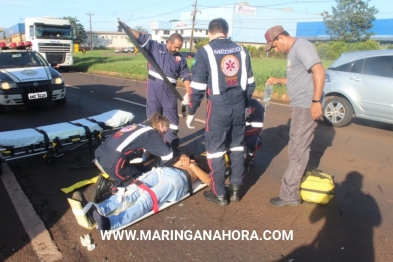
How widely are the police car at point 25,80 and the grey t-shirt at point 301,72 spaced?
7127 millimetres

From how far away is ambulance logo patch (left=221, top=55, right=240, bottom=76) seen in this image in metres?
3.64

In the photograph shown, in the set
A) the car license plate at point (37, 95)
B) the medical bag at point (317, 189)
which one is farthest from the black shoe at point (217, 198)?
the car license plate at point (37, 95)

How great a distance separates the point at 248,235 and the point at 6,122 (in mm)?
6626

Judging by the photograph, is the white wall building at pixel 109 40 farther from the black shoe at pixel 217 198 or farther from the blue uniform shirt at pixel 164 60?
the black shoe at pixel 217 198

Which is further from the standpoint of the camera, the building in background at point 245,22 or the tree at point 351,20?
the building in background at point 245,22

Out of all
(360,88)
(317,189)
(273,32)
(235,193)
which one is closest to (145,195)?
(235,193)

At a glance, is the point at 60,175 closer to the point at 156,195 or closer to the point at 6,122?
the point at 156,195

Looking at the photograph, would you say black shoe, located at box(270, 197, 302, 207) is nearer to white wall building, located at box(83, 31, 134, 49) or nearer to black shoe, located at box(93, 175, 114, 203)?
black shoe, located at box(93, 175, 114, 203)

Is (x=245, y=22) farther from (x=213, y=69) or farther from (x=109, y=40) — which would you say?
(x=213, y=69)

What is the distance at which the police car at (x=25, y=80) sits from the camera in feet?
28.5

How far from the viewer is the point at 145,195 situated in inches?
141

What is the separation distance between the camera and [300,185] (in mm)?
3988

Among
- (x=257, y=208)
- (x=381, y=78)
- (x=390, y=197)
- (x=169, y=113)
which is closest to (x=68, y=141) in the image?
(x=169, y=113)

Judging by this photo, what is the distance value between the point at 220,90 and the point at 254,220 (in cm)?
137
